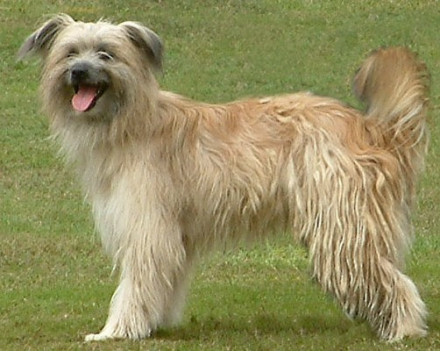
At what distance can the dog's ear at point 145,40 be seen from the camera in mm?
8633

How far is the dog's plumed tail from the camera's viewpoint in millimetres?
8500

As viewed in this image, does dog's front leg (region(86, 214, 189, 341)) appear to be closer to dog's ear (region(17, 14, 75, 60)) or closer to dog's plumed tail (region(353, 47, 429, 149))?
dog's ear (region(17, 14, 75, 60))

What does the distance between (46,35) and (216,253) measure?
2100mm

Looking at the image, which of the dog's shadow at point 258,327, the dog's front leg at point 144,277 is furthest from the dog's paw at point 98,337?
the dog's shadow at point 258,327

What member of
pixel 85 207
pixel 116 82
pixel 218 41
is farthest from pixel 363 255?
pixel 218 41

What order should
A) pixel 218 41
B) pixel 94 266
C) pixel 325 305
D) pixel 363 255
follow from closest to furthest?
pixel 363 255
pixel 325 305
pixel 94 266
pixel 218 41

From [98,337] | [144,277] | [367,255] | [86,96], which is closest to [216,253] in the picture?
[144,277]

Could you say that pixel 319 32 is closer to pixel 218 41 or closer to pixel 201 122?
pixel 218 41

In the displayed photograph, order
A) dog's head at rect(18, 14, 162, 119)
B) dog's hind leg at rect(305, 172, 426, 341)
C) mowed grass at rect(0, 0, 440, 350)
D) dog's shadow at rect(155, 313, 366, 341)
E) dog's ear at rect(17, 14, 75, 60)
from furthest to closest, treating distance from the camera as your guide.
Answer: mowed grass at rect(0, 0, 440, 350) → dog's shadow at rect(155, 313, 366, 341) → dog's ear at rect(17, 14, 75, 60) → dog's head at rect(18, 14, 162, 119) → dog's hind leg at rect(305, 172, 426, 341)

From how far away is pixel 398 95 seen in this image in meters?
8.55

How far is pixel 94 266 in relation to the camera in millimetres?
12383

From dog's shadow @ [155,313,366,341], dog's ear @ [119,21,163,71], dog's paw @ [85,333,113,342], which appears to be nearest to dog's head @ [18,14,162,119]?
dog's ear @ [119,21,163,71]

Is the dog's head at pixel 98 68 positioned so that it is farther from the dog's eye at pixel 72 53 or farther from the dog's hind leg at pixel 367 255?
the dog's hind leg at pixel 367 255

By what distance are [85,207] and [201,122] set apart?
670 cm
